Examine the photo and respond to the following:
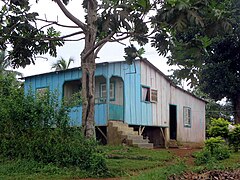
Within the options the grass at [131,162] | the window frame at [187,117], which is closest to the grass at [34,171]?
the grass at [131,162]

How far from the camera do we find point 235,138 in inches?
492

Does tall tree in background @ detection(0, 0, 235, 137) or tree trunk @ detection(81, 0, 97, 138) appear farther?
tree trunk @ detection(81, 0, 97, 138)

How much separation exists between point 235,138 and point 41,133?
6569mm

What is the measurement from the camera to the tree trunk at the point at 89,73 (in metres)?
11.0

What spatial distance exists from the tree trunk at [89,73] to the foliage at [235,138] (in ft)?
15.5

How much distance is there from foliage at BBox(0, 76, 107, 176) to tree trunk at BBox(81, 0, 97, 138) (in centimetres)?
113

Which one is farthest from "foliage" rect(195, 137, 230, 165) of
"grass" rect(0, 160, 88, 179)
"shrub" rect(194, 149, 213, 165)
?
"grass" rect(0, 160, 88, 179)

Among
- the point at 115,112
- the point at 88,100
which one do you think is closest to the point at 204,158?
the point at 88,100

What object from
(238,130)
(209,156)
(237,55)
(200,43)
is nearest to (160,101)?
(237,55)

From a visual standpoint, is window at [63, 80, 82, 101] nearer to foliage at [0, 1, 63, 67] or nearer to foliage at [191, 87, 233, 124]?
foliage at [0, 1, 63, 67]

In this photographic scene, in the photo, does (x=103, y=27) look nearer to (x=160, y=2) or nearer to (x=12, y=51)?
(x=160, y=2)

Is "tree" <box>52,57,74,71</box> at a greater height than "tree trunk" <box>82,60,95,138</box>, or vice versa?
"tree" <box>52,57,74,71</box>

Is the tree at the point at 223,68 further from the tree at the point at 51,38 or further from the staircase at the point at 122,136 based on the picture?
the tree at the point at 51,38

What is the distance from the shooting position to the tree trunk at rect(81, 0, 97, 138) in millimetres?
11008
